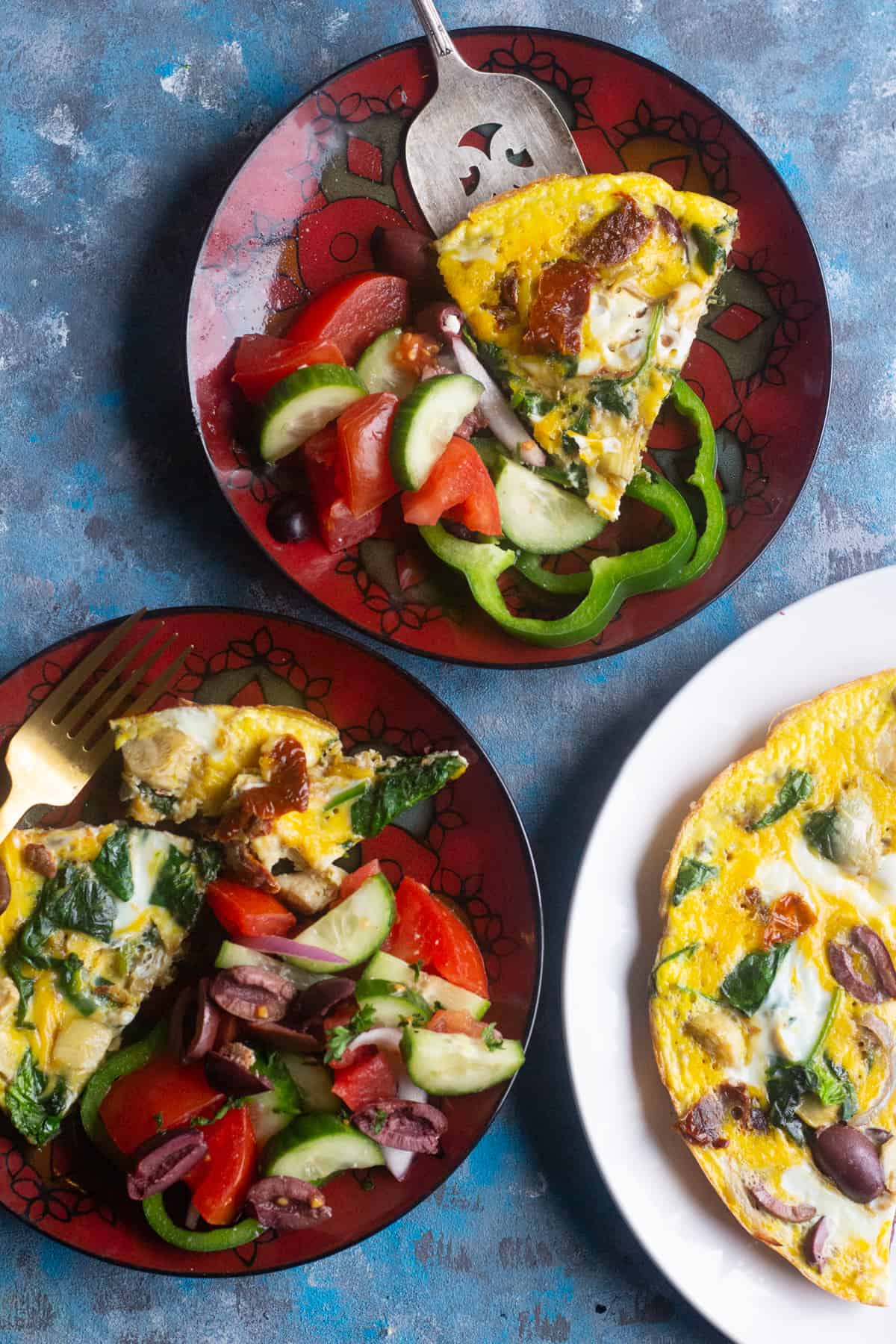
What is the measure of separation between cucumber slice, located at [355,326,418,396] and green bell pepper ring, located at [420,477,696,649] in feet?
1.69

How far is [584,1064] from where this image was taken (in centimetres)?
411

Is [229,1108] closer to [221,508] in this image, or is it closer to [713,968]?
[713,968]

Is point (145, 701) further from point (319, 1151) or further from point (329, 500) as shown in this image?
point (319, 1151)

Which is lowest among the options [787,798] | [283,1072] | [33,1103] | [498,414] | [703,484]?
[787,798]

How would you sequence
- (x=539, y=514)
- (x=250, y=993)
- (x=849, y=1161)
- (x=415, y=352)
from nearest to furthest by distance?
(x=250, y=993) < (x=849, y=1161) < (x=415, y=352) < (x=539, y=514)

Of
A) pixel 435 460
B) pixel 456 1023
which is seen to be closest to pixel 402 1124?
pixel 456 1023

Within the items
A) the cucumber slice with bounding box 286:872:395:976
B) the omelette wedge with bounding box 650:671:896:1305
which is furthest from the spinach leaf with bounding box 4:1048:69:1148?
the omelette wedge with bounding box 650:671:896:1305

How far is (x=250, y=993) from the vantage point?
383cm

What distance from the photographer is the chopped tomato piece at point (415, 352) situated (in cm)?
415

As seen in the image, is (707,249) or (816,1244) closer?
(816,1244)

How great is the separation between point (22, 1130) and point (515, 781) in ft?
6.60

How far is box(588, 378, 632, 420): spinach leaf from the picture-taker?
421cm

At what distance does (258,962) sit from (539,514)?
1822 mm

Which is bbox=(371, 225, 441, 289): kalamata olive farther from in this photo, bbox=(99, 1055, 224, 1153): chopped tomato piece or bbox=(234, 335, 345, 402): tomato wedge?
bbox=(99, 1055, 224, 1153): chopped tomato piece
